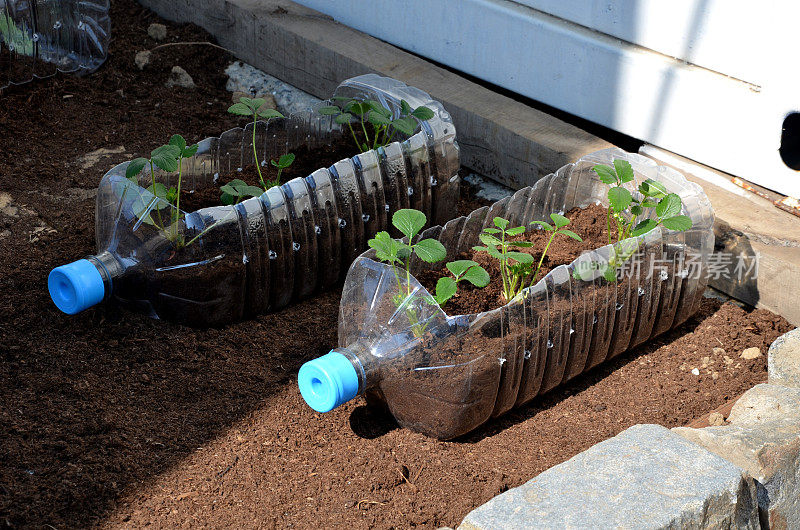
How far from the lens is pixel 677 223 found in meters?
2.27

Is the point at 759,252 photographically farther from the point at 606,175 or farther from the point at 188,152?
the point at 188,152

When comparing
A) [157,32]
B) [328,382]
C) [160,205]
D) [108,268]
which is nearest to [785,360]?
[328,382]

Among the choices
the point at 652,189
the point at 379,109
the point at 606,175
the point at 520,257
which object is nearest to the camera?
the point at 520,257

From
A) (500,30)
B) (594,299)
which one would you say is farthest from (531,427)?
(500,30)

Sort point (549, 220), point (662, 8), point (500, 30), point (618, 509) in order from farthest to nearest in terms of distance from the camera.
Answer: point (500, 30) < point (662, 8) < point (549, 220) < point (618, 509)

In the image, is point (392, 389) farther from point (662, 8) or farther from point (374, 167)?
point (662, 8)

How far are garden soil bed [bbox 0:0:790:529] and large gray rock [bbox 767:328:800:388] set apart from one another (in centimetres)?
9

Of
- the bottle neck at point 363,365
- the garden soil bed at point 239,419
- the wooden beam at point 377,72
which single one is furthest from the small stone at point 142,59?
the bottle neck at point 363,365

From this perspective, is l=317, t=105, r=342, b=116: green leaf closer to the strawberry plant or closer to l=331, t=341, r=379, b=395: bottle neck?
the strawberry plant

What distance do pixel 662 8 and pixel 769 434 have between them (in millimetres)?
1525

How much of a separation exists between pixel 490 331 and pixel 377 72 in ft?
5.39

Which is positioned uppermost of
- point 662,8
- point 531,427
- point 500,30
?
point 662,8

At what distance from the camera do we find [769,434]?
1961 millimetres

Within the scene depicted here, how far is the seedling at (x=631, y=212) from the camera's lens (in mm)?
2281
